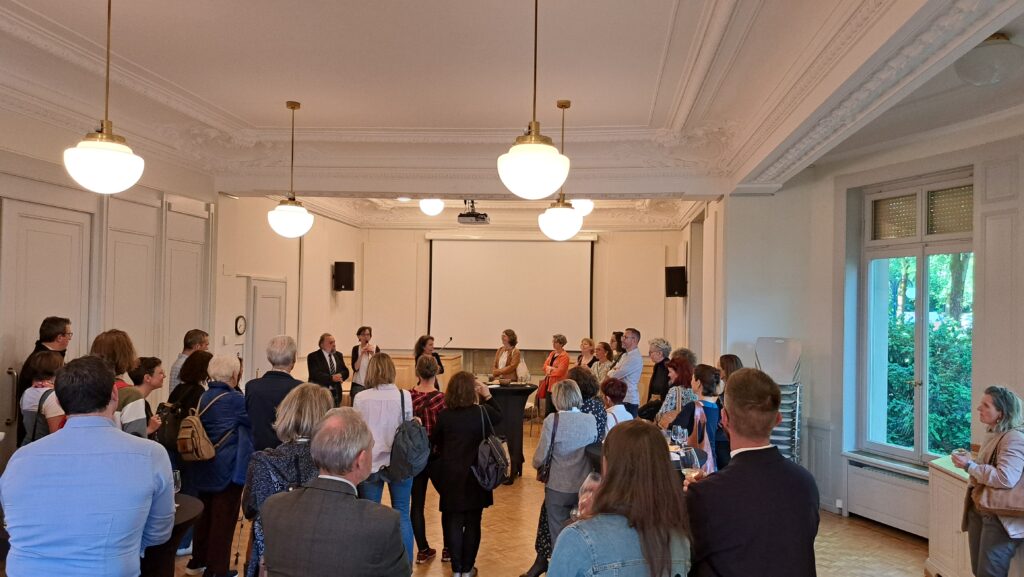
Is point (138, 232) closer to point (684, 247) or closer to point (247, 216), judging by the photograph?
point (247, 216)

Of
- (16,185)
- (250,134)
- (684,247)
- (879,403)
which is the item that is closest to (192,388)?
(16,185)

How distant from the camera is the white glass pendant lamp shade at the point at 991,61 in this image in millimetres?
3641

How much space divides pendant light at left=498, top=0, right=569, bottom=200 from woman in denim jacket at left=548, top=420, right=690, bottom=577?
179 cm

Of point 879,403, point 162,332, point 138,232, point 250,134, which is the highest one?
point 250,134

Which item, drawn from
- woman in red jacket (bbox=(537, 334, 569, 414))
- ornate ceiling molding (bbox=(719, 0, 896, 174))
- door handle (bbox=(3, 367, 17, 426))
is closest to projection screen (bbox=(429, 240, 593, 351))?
woman in red jacket (bbox=(537, 334, 569, 414))

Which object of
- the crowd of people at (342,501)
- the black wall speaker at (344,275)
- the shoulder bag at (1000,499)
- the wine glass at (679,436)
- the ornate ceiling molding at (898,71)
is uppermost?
the ornate ceiling molding at (898,71)

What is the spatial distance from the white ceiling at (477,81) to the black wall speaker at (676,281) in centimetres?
298

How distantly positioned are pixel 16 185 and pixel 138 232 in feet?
4.23

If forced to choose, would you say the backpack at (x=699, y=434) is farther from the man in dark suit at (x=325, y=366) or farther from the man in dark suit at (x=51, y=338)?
the man in dark suit at (x=325, y=366)

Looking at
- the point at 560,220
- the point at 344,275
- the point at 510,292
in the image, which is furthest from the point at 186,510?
the point at 510,292

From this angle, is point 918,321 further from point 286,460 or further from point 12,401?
point 12,401

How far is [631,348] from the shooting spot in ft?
22.5

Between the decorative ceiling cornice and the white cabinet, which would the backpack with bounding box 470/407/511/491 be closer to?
the white cabinet

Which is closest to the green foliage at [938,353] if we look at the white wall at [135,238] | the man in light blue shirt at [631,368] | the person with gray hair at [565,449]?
the man in light blue shirt at [631,368]
